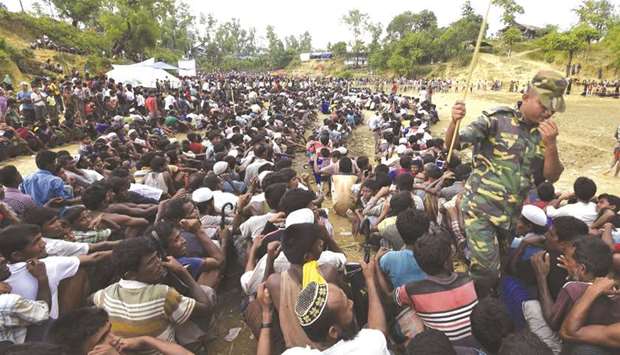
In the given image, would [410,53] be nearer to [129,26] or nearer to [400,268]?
[129,26]

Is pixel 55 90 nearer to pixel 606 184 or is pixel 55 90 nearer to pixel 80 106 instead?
pixel 80 106

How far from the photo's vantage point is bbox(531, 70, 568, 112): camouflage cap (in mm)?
2424

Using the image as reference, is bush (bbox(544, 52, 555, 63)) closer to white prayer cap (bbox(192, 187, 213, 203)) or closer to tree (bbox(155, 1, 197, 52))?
white prayer cap (bbox(192, 187, 213, 203))

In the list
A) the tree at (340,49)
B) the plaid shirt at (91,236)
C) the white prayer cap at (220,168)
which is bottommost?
the white prayer cap at (220,168)

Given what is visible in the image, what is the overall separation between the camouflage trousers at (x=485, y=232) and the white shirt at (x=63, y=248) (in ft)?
10.5

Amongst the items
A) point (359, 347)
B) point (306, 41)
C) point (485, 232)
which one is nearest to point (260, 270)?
point (359, 347)

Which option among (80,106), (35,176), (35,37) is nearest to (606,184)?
(35,176)

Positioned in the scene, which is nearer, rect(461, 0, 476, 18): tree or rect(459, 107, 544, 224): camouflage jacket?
rect(459, 107, 544, 224): camouflage jacket

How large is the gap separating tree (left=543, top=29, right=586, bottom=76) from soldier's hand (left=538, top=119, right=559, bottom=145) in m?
42.3

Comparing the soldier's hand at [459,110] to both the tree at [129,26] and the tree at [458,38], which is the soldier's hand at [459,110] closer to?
the tree at [129,26]

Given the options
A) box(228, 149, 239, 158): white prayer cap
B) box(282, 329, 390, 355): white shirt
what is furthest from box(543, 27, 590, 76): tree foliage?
box(282, 329, 390, 355): white shirt

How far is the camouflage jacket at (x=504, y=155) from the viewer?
2617mm

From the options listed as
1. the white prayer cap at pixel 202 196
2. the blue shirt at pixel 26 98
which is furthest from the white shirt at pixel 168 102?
the white prayer cap at pixel 202 196

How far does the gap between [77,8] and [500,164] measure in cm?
4549
